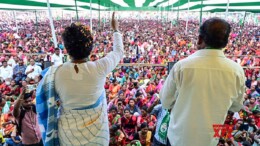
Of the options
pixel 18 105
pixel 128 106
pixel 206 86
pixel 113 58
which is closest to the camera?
pixel 206 86

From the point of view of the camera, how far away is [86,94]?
105 centimetres

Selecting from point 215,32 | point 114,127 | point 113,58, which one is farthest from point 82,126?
point 114,127

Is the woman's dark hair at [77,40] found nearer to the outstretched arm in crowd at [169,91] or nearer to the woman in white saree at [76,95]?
the woman in white saree at [76,95]

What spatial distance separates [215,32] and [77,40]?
574 millimetres

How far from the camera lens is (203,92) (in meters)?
1.00

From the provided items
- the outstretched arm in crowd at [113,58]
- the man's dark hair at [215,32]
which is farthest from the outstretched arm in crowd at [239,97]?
the outstretched arm in crowd at [113,58]

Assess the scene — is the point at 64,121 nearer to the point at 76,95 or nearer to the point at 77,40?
the point at 76,95

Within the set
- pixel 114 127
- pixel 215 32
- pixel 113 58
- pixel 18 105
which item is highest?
pixel 215 32

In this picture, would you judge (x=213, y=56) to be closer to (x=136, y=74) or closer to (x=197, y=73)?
(x=197, y=73)

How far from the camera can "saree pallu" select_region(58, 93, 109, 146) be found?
3.51 feet

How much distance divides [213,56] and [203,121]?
275mm

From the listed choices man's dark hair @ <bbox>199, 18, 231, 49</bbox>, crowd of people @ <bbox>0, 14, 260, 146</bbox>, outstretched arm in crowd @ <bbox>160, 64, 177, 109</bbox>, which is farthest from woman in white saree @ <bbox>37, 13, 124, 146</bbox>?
man's dark hair @ <bbox>199, 18, 231, 49</bbox>

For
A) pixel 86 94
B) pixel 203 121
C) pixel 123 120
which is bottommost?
pixel 123 120

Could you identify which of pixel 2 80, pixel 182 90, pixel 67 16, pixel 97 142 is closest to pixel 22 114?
pixel 97 142
